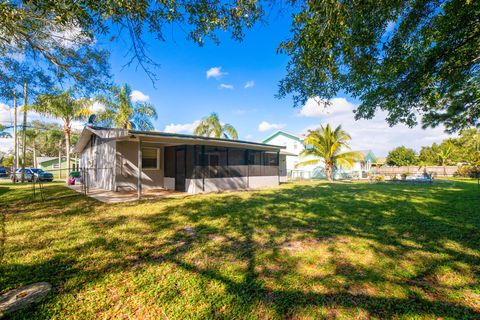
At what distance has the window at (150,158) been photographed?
1236 cm

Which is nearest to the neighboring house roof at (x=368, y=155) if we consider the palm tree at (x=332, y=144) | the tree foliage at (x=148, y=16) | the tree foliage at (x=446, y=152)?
the tree foliage at (x=446, y=152)

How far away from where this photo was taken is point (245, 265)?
Answer: 3359 millimetres

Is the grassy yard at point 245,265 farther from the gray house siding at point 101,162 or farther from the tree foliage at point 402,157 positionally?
the tree foliage at point 402,157

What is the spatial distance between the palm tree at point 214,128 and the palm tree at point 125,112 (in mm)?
4848

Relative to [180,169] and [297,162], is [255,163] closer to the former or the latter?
[180,169]

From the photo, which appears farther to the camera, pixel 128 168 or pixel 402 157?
pixel 402 157

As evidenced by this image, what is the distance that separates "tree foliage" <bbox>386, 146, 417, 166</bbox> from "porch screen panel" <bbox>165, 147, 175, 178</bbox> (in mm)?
43141

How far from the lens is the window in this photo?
1236 cm

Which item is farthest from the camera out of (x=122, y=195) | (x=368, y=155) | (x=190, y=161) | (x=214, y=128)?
(x=368, y=155)

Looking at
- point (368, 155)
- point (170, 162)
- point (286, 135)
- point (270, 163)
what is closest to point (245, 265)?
point (170, 162)

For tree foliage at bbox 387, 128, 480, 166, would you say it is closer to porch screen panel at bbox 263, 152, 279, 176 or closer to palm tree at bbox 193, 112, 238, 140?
porch screen panel at bbox 263, 152, 279, 176

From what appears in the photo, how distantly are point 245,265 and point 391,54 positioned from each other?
6203 millimetres

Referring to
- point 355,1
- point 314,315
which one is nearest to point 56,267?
point 314,315

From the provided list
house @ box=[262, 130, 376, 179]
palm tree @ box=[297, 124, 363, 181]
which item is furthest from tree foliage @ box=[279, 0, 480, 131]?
house @ box=[262, 130, 376, 179]
